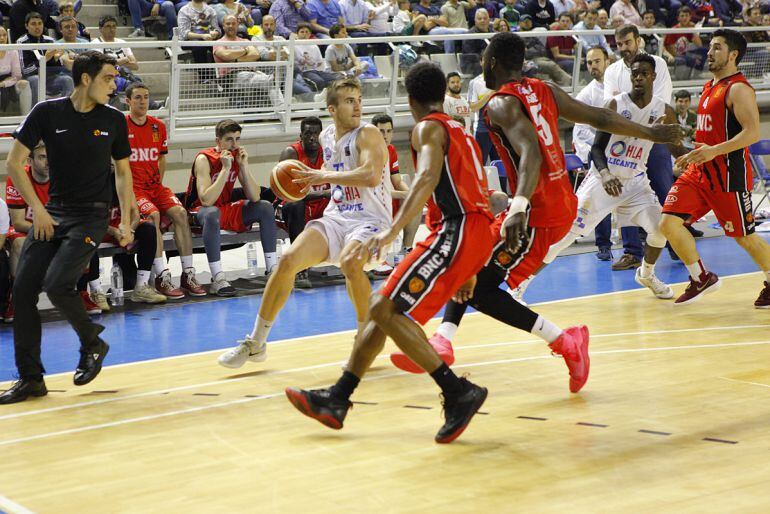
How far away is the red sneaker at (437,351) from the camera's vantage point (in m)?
5.86

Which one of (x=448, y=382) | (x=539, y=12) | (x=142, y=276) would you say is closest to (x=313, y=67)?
(x=142, y=276)

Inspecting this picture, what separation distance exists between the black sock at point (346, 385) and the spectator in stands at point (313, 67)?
856cm

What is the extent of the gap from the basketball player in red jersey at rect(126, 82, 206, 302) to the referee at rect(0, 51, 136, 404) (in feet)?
10.3

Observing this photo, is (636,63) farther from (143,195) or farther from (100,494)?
(100,494)

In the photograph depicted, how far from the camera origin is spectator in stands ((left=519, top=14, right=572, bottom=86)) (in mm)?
14953

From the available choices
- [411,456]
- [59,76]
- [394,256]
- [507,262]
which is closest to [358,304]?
[507,262]

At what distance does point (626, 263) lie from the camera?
1060cm

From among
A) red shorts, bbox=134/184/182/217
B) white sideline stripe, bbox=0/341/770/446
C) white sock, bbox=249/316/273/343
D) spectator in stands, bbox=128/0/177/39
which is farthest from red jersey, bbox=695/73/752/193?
spectator in stands, bbox=128/0/177/39

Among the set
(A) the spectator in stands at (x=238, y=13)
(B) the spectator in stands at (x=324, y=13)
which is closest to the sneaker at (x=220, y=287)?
(A) the spectator in stands at (x=238, y=13)

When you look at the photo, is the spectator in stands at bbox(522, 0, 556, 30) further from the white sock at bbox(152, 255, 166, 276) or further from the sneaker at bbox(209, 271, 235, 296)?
the white sock at bbox(152, 255, 166, 276)

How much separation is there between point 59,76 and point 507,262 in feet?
23.6

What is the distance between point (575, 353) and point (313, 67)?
→ 8.24m

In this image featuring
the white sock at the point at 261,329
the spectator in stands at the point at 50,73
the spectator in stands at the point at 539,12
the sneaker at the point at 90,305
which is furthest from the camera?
the spectator in stands at the point at 539,12

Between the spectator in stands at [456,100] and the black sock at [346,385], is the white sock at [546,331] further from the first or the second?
the spectator in stands at [456,100]
